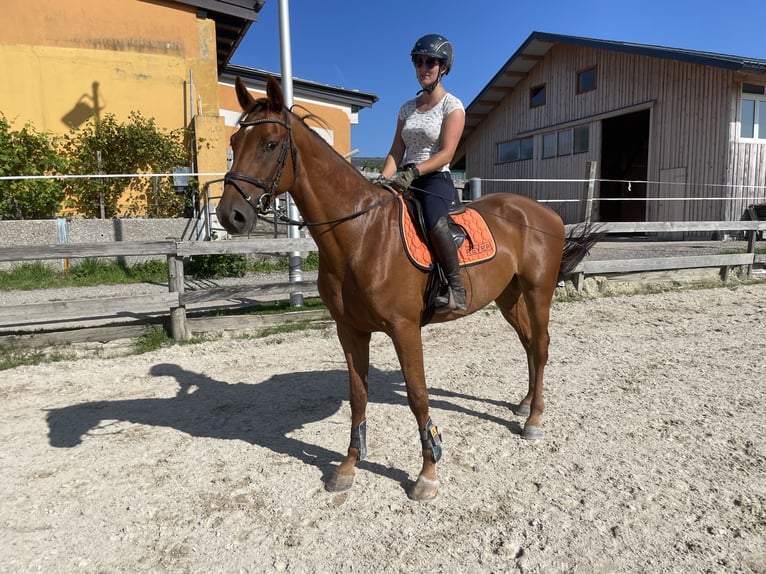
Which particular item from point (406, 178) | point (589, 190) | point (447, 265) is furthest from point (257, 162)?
point (589, 190)

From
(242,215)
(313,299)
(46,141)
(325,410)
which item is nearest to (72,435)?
(325,410)

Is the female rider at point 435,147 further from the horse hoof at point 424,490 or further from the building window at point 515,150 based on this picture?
the building window at point 515,150

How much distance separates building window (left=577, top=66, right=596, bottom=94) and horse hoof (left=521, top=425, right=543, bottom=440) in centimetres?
1876

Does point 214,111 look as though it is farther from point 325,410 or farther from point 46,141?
point 325,410

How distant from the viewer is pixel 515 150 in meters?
22.8

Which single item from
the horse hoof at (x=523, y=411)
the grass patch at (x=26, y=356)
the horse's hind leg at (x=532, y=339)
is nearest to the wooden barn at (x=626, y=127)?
the horse's hind leg at (x=532, y=339)

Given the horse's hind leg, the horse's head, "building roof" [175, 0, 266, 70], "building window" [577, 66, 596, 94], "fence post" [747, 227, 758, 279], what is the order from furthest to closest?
"building window" [577, 66, 596, 94]
"building roof" [175, 0, 266, 70]
"fence post" [747, 227, 758, 279]
the horse's hind leg
the horse's head

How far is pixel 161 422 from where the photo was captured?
3.96m

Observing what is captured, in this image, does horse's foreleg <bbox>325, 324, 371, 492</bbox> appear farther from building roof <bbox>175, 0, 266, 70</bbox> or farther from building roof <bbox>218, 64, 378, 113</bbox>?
building roof <bbox>218, 64, 378, 113</bbox>

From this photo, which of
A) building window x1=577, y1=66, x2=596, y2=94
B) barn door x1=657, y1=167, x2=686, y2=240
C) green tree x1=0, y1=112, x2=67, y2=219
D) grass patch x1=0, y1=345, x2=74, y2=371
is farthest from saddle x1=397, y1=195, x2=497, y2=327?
building window x1=577, y1=66, x2=596, y2=94

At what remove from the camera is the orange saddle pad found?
9.77ft

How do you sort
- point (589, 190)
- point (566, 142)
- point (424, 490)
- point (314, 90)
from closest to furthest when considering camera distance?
point (424, 490) < point (589, 190) < point (314, 90) < point (566, 142)

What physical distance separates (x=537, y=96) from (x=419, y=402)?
71.4ft

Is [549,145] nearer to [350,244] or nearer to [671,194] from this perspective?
[671,194]
